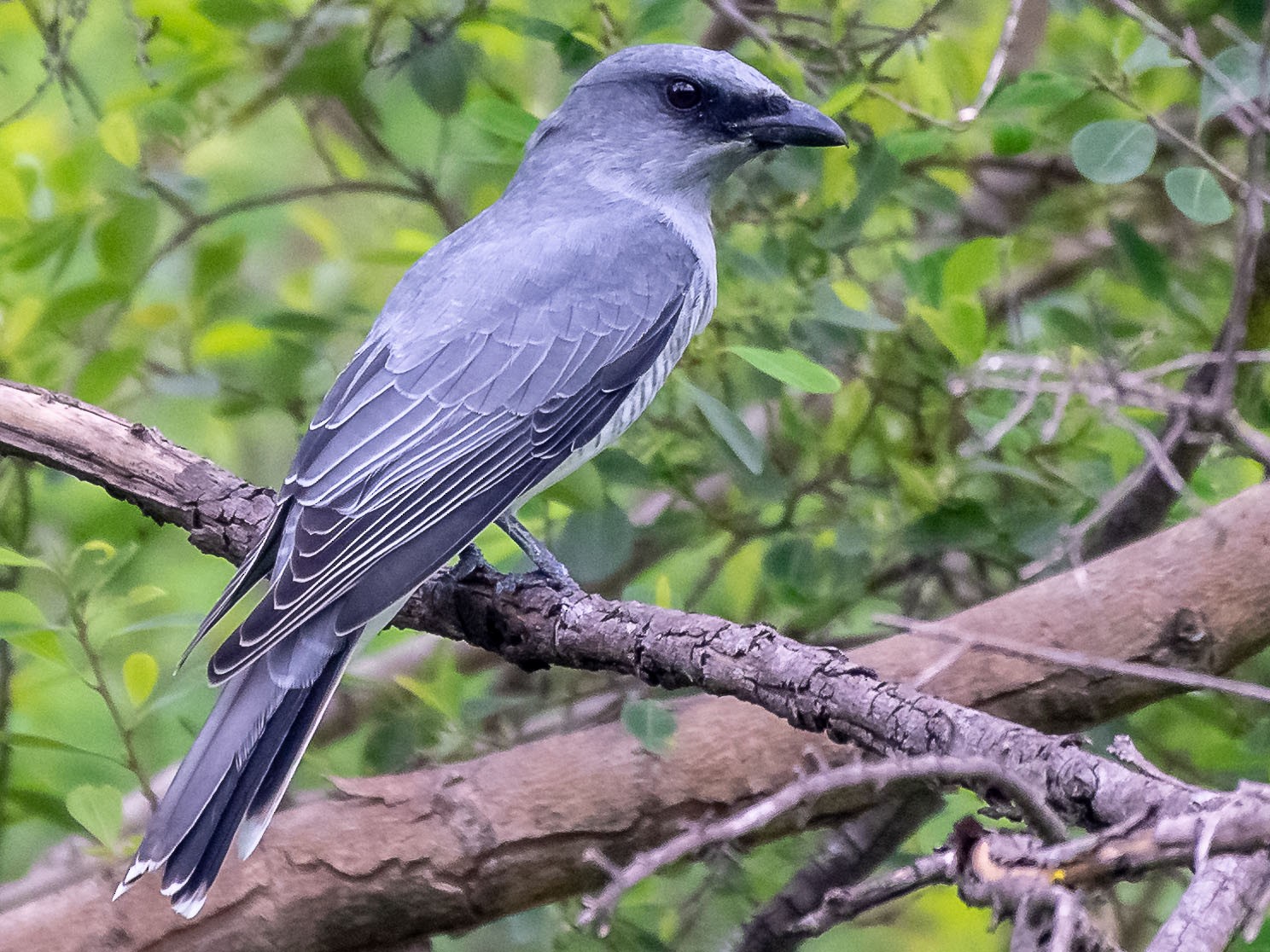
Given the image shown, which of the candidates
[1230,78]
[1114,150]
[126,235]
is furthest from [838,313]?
[126,235]

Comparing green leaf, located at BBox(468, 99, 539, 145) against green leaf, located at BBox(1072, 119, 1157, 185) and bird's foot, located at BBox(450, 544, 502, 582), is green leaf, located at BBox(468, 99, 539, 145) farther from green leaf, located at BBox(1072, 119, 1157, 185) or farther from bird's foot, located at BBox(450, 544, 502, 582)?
green leaf, located at BBox(1072, 119, 1157, 185)

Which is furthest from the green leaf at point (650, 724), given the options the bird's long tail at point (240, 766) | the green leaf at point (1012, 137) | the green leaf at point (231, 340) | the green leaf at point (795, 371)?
the green leaf at point (1012, 137)

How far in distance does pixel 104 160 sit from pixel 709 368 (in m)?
1.53

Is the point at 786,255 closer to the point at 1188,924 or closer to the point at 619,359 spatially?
the point at 619,359

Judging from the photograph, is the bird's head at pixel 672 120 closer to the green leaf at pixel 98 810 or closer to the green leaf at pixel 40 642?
the green leaf at pixel 40 642

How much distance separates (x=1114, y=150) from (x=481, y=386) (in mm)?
1290

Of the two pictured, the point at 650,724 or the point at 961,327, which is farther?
the point at 961,327

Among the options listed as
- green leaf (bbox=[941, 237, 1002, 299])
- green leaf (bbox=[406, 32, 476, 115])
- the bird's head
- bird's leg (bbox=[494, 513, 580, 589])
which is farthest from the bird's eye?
bird's leg (bbox=[494, 513, 580, 589])

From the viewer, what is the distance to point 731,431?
2.57 meters

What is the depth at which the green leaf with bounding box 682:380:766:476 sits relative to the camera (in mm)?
2549

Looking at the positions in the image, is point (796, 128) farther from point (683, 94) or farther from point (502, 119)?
point (502, 119)

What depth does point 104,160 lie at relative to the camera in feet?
10.8

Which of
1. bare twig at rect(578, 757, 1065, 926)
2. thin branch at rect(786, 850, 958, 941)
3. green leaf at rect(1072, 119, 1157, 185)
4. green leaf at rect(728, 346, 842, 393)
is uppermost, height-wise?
green leaf at rect(1072, 119, 1157, 185)

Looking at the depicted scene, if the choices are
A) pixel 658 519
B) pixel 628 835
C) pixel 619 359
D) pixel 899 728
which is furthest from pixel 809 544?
pixel 899 728
